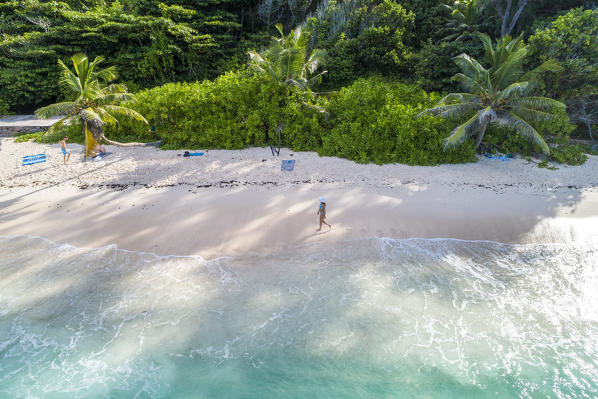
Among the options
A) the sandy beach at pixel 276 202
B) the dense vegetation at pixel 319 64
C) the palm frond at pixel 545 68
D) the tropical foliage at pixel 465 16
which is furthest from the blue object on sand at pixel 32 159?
the tropical foliage at pixel 465 16

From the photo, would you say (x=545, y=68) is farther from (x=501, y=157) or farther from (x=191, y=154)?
(x=191, y=154)

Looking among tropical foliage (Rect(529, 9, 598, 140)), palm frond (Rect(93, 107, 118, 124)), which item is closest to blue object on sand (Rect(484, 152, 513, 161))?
tropical foliage (Rect(529, 9, 598, 140))

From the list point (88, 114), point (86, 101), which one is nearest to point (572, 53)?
point (88, 114)

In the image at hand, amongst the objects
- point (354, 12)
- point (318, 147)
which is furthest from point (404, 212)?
point (354, 12)

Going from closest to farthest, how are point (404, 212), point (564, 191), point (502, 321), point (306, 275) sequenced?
point (502, 321) → point (306, 275) → point (404, 212) → point (564, 191)

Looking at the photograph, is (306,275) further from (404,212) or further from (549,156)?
(549,156)

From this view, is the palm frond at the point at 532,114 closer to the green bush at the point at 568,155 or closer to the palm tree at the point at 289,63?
the green bush at the point at 568,155

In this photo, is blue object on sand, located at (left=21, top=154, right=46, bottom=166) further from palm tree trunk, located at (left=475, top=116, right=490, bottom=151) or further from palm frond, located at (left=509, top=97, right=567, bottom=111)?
palm frond, located at (left=509, top=97, right=567, bottom=111)
